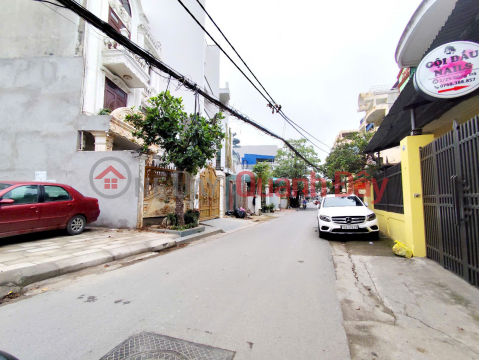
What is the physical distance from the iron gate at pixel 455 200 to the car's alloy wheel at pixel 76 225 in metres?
8.87

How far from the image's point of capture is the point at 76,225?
301 inches

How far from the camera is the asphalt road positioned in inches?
95.9

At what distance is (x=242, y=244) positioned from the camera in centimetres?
782

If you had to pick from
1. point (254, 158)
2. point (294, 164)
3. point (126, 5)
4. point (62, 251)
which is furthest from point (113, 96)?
point (254, 158)

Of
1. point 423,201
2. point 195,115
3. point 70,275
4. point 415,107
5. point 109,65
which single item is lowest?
point 70,275

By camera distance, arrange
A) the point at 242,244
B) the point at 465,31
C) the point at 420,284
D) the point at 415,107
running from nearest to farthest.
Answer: the point at 420,284 < the point at 465,31 < the point at 415,107 < the point at 242,244

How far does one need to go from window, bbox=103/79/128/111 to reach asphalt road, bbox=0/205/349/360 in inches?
358

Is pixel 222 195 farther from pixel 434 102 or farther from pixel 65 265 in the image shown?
pixel 434 102

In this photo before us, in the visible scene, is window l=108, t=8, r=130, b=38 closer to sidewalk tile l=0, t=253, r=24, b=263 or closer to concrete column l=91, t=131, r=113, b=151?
concrete column l=91, t=131, r=113, b=151

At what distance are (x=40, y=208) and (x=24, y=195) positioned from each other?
46 centimetres

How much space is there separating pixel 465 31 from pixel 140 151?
8869 millimetres

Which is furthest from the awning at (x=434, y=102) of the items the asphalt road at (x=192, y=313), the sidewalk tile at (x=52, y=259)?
the sidewalk tile at (x=52, y=259)

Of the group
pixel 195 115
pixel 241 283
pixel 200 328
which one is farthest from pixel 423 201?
pixel 195 115

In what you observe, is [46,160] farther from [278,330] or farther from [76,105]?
[278,330]
